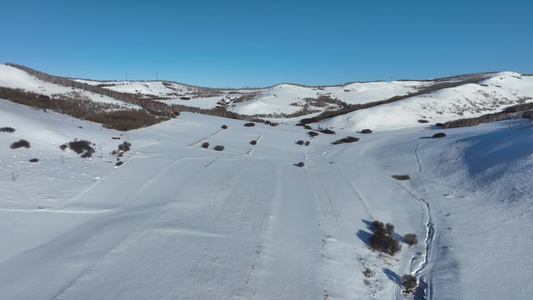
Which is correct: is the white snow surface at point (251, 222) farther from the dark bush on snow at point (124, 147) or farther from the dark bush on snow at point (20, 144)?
the dark bush on snow at point (20, 144)

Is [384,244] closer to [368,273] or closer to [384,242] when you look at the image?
[384,242]

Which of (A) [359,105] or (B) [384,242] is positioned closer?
(B) [384,242]

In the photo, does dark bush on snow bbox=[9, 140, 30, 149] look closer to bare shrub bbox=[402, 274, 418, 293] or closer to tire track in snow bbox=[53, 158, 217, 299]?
tire track in snow bbox=[53, 158, 217, 299]

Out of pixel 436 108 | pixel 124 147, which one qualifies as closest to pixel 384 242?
pixel 124 147

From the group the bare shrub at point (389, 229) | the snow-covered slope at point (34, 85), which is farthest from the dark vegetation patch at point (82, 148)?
the snow-covered slope at point (34, 85)

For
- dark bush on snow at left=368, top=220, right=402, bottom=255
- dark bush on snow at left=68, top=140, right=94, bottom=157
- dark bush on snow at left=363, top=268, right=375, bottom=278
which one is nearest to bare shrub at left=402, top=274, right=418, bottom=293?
dark bush on snow at left=363, top=268, right=375, bottom=278

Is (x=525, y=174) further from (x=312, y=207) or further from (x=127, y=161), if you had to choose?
(x=127, y=161)
